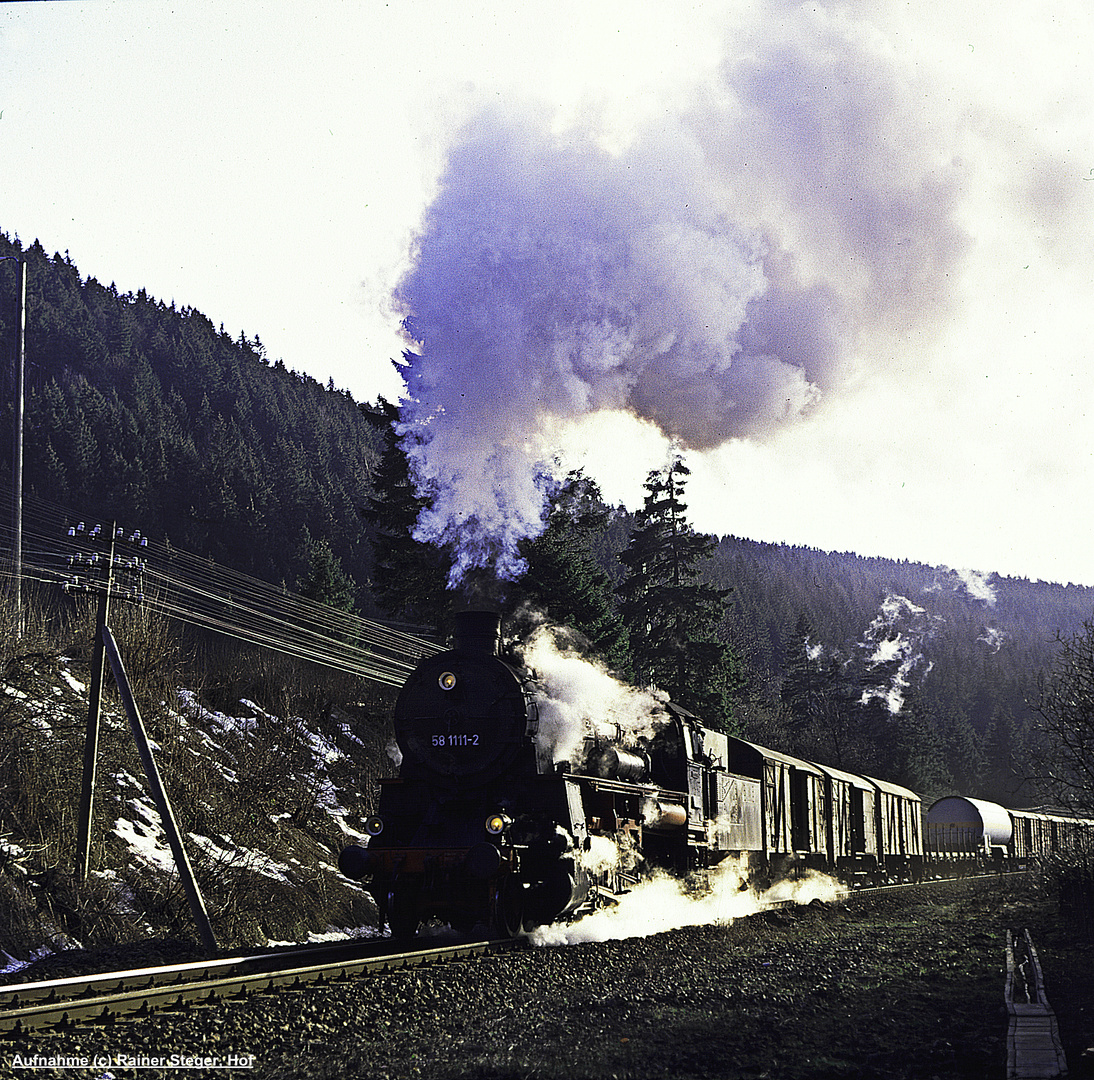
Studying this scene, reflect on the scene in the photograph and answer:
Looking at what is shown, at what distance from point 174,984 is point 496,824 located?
4.58 m

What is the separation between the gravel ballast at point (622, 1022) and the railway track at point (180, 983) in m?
0.26

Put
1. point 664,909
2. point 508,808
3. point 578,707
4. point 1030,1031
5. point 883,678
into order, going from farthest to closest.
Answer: point 883,678, point 664,909, point 578,707, point 508,808, point 1030,1031

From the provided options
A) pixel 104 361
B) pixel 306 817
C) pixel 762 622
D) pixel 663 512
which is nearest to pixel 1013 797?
pixel 762 622

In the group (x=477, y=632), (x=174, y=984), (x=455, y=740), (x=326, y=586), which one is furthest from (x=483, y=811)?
(x=326, y=586)

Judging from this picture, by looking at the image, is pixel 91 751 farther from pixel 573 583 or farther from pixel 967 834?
pixel 967 834

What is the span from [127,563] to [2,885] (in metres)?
5.37

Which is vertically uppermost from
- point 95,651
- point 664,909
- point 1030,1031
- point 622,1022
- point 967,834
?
point 95,651

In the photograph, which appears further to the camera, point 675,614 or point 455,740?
point 675,614

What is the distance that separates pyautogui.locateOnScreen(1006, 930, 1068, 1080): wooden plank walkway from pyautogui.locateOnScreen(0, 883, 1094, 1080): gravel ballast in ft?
0.40

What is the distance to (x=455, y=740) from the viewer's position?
14422 mm

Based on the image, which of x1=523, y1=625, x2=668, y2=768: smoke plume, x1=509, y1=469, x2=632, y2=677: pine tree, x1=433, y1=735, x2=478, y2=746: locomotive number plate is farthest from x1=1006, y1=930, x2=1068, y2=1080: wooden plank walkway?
x1=509, y1=469, x2=632, y2=677: pine tree

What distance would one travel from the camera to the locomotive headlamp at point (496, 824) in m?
13.1

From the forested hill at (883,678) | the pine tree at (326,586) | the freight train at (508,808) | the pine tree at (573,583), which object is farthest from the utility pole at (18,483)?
the pine tree at (326,586)

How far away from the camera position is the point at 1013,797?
127438mm
